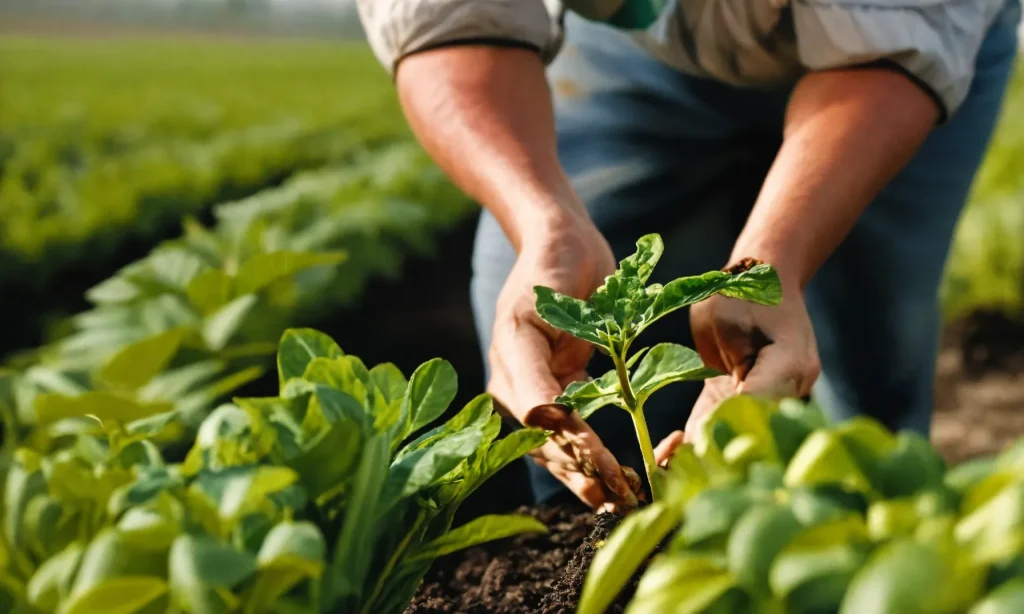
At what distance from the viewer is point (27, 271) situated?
12.8 ft

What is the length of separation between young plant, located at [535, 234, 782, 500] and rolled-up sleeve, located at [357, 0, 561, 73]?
68 cm

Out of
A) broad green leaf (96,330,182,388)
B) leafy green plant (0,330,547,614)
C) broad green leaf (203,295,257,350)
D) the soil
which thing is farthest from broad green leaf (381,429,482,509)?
broad green leaf (203,295,257,350)

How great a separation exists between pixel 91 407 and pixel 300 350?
299 millimetres

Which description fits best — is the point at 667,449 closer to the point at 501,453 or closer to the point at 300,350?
the point at 501,453

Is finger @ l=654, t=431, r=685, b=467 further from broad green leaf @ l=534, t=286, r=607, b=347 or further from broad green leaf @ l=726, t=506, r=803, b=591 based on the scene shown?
broad green leaf @ l=726, t=506, r=803, b=591

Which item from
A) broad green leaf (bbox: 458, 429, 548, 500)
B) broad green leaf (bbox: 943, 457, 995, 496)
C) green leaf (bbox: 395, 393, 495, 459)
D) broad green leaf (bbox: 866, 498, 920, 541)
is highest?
broad green leaf (bbox: 866, 498, 920, 541)

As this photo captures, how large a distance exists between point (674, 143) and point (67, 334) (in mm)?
2349

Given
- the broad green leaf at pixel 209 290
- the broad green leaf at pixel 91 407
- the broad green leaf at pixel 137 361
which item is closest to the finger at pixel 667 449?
the broad green leaf at pixel 91 407

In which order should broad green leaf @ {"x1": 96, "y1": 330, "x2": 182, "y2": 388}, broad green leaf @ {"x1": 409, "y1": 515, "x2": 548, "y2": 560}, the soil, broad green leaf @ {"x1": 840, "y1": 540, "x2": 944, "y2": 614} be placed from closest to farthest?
broad green leaf @ {"x1": 840, "y1": 540, "x2": 944, "y2": 614} < broad green leaf @ {"x1": 409, "y1": 515, "x2": 548, "y2": 560} < the soil < broad green leaf @ {"x1": 96, "y1": 330, "x2": 182, "y2": 388}

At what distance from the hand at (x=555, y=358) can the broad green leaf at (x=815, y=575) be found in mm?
416

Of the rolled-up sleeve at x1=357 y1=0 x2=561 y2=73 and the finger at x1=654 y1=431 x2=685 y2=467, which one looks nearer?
the finger at x1=654 y1=431 x2=685 y2=467

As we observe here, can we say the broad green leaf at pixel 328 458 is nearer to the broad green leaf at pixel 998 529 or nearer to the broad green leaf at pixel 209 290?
the broad green leaf at pixel 998 529

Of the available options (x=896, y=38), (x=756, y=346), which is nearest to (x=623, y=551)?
(x=756, y=346)

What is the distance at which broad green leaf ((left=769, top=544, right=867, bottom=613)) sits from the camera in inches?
20.1
